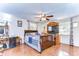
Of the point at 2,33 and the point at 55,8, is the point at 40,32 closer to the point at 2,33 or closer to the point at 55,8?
the point at 55,8

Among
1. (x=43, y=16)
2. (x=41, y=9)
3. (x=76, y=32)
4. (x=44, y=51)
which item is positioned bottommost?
(x=44, y=51)

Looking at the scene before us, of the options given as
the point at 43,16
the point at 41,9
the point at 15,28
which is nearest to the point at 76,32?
the point at 43,16

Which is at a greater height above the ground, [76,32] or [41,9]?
[41,9]

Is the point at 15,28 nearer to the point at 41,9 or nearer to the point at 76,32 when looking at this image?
the point at 41,9

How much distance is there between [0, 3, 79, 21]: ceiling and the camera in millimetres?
2504

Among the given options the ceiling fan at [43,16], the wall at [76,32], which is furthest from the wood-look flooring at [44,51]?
the ceiling fan at [43,16]

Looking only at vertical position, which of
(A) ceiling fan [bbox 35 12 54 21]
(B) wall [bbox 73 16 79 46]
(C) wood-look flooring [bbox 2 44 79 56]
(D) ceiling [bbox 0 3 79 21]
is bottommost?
(C) wood-look flooring [bbox 2 44 79 56]

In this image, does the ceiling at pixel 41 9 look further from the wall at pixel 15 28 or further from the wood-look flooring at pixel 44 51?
the wood-look flooring at pixel 44 51

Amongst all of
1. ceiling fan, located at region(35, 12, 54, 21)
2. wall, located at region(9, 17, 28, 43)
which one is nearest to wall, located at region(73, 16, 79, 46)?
ceiling fan, located at region(35, 12, 54, 21)

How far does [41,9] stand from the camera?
252 centimetres

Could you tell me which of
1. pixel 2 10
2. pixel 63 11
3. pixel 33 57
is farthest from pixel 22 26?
pixel 63 11

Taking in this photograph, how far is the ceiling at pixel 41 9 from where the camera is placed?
2504 mm

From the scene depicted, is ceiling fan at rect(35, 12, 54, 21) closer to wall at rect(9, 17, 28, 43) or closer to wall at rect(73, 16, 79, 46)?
wall at rect(9, 17, 28, 43)

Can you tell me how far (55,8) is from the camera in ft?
8.25
